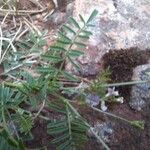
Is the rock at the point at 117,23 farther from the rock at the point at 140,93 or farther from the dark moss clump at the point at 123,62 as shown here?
the rock at the point at 140,93

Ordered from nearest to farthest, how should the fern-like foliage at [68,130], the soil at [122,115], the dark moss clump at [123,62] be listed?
the fern-like foliage at [68,130]
the soil at [122,115]
the dark moss clump at [123,62]

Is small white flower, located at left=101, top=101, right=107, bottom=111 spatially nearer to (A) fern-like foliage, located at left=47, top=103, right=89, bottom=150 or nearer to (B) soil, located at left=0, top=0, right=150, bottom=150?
(B) soil, located at left=0, top=0, right=150, bottom=150

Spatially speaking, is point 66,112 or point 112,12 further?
point 112,12

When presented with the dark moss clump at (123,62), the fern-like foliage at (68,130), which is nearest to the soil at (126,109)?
the dark moss clump at (123,62)

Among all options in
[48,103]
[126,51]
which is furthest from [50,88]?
[126,51]

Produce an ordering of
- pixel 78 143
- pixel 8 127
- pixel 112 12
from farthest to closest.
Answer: pixel 112 12, pixel 8 127, pixel 78 143

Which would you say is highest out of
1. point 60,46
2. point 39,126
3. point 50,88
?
point 60,46

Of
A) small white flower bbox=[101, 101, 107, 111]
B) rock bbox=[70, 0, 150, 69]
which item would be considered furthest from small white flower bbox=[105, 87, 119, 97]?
rock bbox=[70, 0, 150, 69]

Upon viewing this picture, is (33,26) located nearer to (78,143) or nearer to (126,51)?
(126,51)

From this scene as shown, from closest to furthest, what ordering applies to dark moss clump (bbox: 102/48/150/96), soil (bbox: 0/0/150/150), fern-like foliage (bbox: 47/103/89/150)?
fern-like foliage (bbox: 47/103/89/150), soil (bbox: 0/0/150/150), dark moss clump (bbox: 102/48/150/96)
